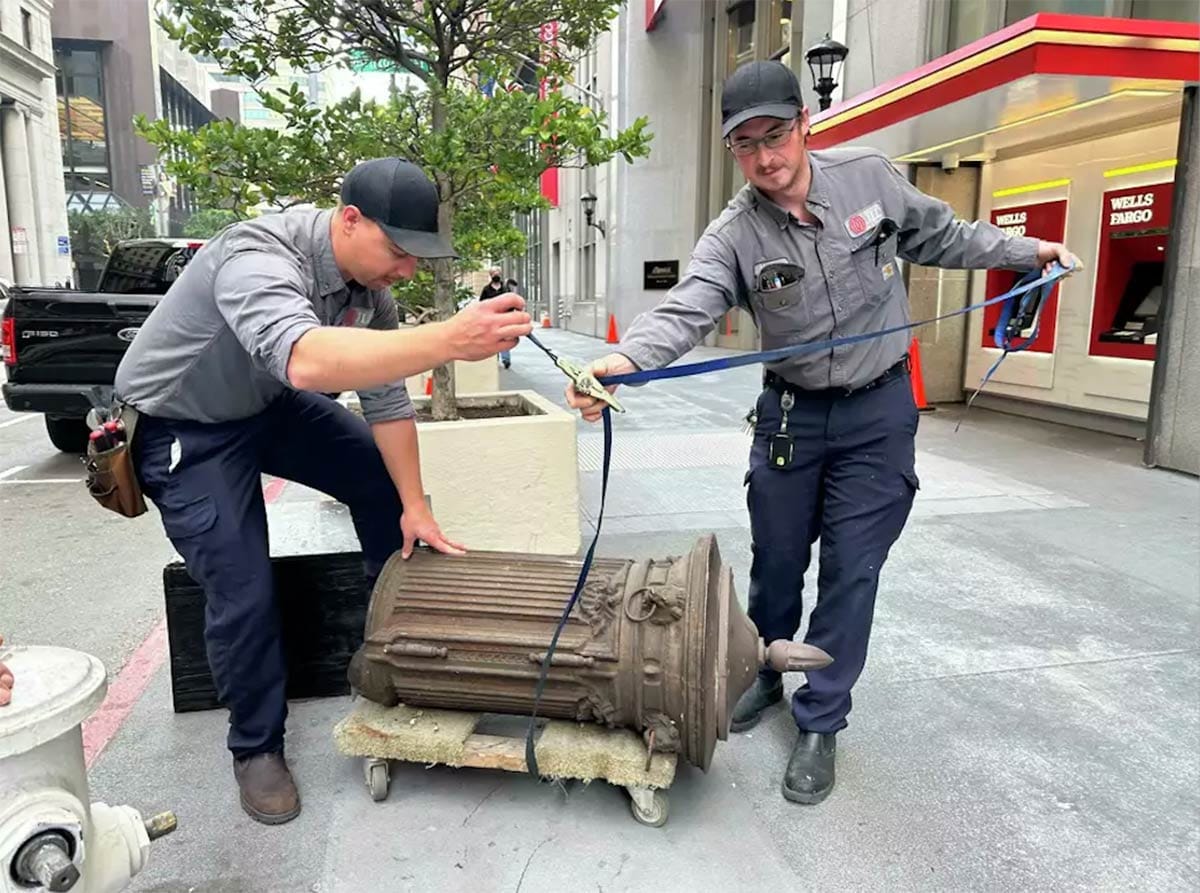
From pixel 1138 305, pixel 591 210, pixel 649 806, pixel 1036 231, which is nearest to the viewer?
pixel 649 806

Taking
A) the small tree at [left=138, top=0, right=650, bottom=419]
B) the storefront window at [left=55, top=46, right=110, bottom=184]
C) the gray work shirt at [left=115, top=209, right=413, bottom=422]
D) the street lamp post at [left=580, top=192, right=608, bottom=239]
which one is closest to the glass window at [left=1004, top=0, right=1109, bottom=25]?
the small tree at [left=138, top=0, right=650, bottom=419]

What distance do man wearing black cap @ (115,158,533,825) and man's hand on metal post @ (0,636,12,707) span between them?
0.86 m

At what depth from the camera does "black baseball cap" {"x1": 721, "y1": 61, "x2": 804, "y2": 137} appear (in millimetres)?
2385

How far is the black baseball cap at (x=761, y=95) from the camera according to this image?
2.38m

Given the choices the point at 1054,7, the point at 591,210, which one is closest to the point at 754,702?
the point at 1054,7

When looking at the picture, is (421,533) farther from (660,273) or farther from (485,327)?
(660,273)

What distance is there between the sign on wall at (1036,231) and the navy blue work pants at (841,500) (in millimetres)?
7003

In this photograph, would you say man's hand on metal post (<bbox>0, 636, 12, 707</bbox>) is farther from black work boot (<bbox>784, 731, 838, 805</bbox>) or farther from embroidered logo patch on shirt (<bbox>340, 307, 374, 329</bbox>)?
black work boot (<bbox>784, 731, 838, 805</bbox>)

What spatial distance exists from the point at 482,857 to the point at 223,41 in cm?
467

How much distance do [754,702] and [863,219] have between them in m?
1.68

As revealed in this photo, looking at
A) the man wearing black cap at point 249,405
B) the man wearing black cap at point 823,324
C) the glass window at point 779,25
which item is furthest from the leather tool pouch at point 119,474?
the glass window at point 779,25

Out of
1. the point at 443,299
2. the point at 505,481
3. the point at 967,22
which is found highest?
the point at 967,22

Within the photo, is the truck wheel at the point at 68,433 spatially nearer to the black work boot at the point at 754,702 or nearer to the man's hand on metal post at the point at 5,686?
the black work boot at the point at 754,702

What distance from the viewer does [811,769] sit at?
262 cm
